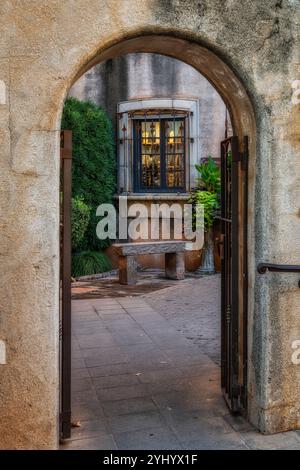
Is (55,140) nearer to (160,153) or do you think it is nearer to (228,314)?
(228,314)

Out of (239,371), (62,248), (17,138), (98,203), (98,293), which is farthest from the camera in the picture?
(98,203)

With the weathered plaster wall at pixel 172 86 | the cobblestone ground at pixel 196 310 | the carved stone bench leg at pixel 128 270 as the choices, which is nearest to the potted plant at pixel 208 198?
the cobblestone ground at pixel 196 310

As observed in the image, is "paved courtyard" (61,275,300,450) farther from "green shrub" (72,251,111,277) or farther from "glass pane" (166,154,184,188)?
"glass pane" (166,154,184,188)

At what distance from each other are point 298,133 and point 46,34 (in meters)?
1.95

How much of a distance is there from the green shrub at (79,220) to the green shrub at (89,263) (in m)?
0.40

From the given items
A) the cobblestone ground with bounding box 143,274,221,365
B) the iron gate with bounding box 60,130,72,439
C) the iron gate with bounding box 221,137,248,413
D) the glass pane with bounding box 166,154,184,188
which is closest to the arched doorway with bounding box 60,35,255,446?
the iron gate with bounding box 221,137,248,413

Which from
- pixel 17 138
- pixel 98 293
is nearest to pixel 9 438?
pixel 17 138

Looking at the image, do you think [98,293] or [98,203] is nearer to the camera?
[98,293]

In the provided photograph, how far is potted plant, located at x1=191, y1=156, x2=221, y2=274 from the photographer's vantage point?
11.2m

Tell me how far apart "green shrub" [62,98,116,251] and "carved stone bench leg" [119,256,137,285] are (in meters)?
1.85

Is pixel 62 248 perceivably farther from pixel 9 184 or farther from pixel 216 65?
pixel 216 65

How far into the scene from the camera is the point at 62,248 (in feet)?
11.4

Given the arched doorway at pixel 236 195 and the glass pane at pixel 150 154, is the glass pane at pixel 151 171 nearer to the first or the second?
the glass pane at pixel 150 154

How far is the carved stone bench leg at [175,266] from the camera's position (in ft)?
35.9
